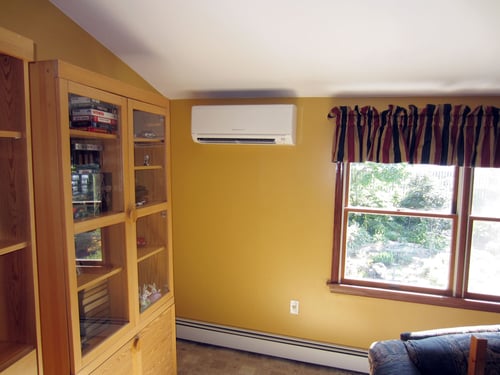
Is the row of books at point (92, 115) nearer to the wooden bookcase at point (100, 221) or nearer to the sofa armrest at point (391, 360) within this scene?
the wooden bookcase at point (100, 221)

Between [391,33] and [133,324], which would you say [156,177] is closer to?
[133,324]

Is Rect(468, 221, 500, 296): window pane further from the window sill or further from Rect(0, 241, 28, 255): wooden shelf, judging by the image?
Rect(0, 241, 28, 255): wooden shelf

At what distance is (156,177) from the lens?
6.85ft

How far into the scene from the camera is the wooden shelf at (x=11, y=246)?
3.94 feet

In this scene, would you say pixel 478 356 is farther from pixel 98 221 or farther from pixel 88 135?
pixel 88 135

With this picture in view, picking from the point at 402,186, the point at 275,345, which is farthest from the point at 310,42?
the point at 275,345

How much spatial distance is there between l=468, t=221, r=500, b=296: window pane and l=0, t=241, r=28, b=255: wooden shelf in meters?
2.63

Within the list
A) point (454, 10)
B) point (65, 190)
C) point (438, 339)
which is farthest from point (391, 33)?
point (65, 190)

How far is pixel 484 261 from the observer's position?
2.29 m

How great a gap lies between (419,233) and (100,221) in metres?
2.14

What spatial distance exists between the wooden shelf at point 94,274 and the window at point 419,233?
1569mm

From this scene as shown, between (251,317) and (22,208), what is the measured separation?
77.6 inches

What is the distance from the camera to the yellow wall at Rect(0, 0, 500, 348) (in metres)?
2.43

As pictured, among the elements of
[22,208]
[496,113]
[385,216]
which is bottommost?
[385,216]
